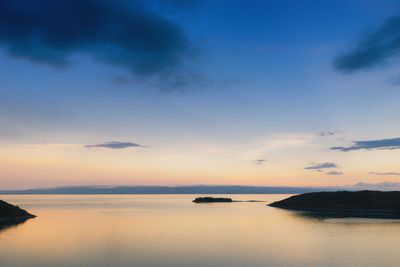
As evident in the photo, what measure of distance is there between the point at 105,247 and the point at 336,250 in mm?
39454

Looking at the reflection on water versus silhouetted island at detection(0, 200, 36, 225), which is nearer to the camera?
the reflection on water

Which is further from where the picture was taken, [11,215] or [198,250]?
[11,215]

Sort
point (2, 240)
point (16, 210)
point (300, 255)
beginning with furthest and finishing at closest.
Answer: point (16, 210)
point (2, 240)
point (300, 255)

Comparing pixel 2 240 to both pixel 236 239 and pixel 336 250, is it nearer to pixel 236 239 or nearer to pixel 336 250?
pixel 236 239

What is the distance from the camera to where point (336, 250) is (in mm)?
60375

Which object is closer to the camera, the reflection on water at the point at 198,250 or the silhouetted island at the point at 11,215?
the reflection on water at the point at 198,250

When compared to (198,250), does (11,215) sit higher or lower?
higher

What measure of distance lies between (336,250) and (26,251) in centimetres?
5013

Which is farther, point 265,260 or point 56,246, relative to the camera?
point 56,246

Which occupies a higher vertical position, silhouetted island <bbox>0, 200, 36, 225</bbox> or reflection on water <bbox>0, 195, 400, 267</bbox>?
silhouetted island <bbox>0, 200, 36, 225</bbox>

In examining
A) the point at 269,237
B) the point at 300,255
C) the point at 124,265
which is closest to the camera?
the point at 124,265

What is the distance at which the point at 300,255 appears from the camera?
183 ft

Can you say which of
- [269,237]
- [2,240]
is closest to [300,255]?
[269,237]

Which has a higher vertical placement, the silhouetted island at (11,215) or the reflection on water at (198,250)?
the silhouetted island at (11,215)
